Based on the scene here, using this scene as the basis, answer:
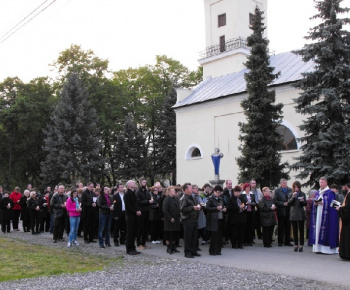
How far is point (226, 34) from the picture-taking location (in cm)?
3834

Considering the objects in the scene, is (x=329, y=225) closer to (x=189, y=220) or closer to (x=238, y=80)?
(x=189, y=220)

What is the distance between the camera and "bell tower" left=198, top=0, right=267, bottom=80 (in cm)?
3669

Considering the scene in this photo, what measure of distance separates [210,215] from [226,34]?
29434mm

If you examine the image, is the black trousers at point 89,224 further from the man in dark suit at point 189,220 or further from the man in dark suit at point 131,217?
the man in dark suit at point 189,220

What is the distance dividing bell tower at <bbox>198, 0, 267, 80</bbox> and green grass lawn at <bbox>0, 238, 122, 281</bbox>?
2690 cm

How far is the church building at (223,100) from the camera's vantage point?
26781 mm

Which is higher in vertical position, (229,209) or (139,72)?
(139,72)

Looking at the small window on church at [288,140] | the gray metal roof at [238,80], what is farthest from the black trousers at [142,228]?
the gray metal roof at [238,80]

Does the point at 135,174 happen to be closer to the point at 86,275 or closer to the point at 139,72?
the point at 139,72

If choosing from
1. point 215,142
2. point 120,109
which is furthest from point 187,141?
point 120,109

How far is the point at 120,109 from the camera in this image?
137 ft

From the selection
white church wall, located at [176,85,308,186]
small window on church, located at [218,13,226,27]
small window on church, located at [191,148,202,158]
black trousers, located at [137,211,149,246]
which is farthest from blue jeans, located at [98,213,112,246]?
small window on church, located at [218,13,226,27]

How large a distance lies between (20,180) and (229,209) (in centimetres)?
3696

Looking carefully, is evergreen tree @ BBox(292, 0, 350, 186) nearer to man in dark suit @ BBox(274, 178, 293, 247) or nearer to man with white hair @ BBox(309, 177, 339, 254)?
man in dark suit @ BBox(274, 178, 293, 247)
